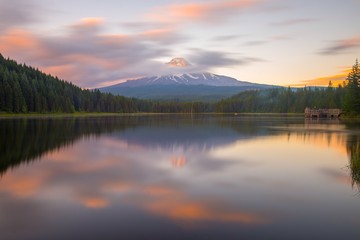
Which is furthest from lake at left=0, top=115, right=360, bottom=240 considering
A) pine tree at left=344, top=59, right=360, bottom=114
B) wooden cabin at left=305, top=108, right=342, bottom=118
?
wooden cabin at left=305, top=108, right=342, bottom=118

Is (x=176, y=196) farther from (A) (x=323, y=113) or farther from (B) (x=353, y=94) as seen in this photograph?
(A) (x=323, y=113)

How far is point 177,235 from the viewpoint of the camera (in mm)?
10141

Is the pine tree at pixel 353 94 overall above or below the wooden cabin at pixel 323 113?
above

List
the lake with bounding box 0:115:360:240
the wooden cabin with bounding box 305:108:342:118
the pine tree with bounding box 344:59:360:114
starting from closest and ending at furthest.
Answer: the lake with bounding box 0:115:360:240, the pine tree with bounding box 344:59:360:114, the wooden cabin with bounding box 305:108:342:118

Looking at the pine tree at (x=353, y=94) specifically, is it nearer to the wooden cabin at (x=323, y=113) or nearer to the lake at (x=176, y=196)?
the wooden cabin at (x=323, y=113)

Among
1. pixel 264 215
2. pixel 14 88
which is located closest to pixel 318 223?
pixel 264 215

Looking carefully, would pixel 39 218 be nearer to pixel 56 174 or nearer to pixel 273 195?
pixel 56 174

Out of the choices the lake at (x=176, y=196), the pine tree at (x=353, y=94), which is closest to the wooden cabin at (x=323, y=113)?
the pine tree at (x=353, y=94)

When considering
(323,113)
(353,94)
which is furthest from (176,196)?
(323,113)

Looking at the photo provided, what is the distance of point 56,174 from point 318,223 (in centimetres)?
1424

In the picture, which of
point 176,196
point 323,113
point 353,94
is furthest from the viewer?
point 323,113

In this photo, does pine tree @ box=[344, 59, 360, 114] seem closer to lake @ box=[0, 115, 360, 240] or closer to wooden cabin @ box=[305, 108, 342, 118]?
wooden cabin @ box=[305, 108, 342, 118]

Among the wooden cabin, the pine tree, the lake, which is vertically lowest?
the lake

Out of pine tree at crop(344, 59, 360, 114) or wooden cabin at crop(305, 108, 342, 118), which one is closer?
pine tree at crop(344, 59, 360, 114)
